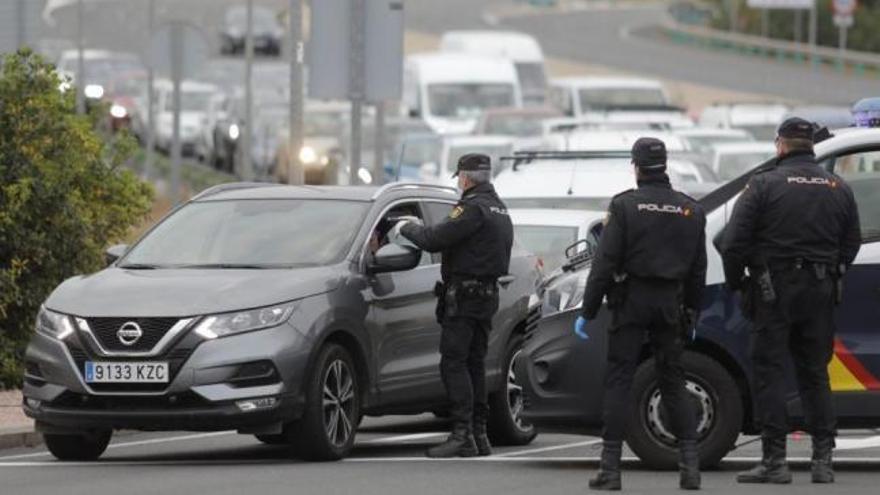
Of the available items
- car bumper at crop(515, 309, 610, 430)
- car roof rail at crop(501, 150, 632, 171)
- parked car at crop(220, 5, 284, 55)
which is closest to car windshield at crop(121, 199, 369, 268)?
car bumper at crop(515, 309, 610, 430)

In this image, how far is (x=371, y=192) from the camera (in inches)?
618

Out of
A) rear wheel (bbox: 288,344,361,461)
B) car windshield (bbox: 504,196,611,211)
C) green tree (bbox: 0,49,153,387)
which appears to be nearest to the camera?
rear wheel (bbox: 288,344,361,461)

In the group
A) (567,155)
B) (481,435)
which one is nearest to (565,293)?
(481,435)

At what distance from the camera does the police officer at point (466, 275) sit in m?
14.8

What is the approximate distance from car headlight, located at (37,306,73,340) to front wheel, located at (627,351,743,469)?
309 centimetres

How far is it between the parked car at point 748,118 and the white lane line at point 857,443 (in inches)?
1065

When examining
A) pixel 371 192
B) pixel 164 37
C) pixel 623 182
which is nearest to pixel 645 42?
pixel 164 37

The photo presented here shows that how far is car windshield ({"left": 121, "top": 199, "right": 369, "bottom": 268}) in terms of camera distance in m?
15.0

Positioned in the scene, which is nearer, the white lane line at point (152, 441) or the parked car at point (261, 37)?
the white lane line at point (152, 441)

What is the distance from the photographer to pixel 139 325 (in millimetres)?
14125

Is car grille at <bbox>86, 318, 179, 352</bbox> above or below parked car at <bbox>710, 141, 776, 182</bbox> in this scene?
above

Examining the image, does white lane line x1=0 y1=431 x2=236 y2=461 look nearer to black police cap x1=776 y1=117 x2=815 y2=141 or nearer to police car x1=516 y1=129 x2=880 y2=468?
police car x1=516 y1=129 x2=880 y2=468

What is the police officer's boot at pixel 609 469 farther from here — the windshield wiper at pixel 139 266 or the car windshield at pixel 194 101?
the car windshield at pixel 194 101

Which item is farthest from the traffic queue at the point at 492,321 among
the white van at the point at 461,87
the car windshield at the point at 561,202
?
the white van at the point at 461,87
